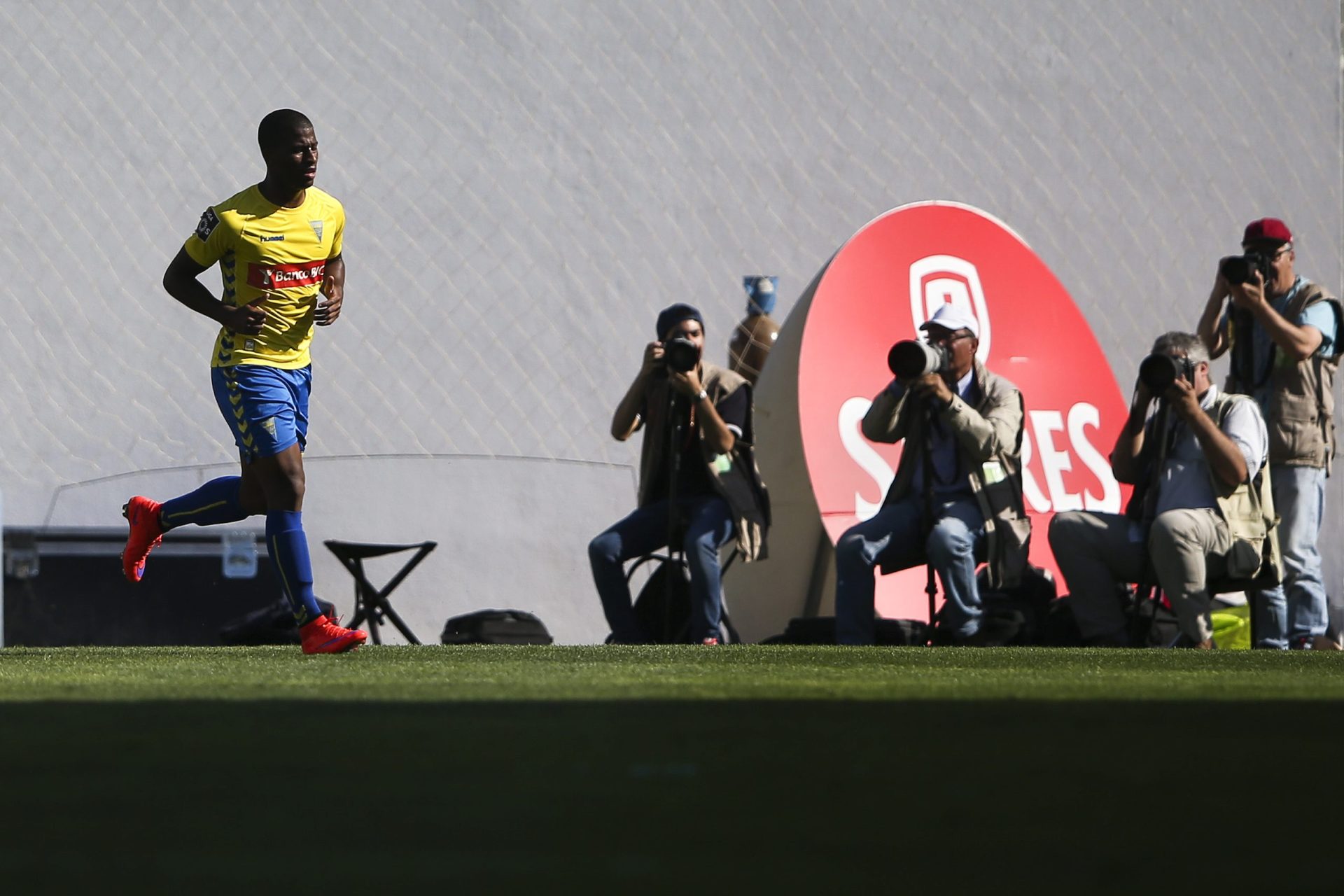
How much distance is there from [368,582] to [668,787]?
→ 506cm

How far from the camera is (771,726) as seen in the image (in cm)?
221

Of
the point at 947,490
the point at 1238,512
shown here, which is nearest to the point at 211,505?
the point at 947,490

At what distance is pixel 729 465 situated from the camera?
5828 millimetres

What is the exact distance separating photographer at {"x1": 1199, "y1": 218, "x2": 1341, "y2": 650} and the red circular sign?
916mm

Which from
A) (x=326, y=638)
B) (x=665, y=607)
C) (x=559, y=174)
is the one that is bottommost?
(x=326, y=638)

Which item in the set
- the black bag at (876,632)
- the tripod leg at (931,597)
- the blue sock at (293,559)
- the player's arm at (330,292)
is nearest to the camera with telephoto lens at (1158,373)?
the tripod leg at (931,597)

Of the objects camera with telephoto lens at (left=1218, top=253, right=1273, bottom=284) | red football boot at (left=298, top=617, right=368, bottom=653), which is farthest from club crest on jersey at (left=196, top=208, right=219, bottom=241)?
camera with telephoto lens at (left=1218, top=253, right=1273, bottom=284)

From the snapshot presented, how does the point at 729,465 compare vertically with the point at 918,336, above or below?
below

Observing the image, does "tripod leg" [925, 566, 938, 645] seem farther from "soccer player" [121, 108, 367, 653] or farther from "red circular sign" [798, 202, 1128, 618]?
"soccer player" [121, 108, 367, 653]

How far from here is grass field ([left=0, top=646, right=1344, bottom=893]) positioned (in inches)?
49.4

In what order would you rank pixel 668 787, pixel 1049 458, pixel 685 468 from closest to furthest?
pixel 668 787, pixel 685 468, pixel 1049 458

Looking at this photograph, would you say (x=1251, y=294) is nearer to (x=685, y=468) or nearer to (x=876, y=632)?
(x=876, y=632)

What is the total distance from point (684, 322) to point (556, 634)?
191 centimetres

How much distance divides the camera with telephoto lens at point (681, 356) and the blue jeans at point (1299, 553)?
181 centimetres
